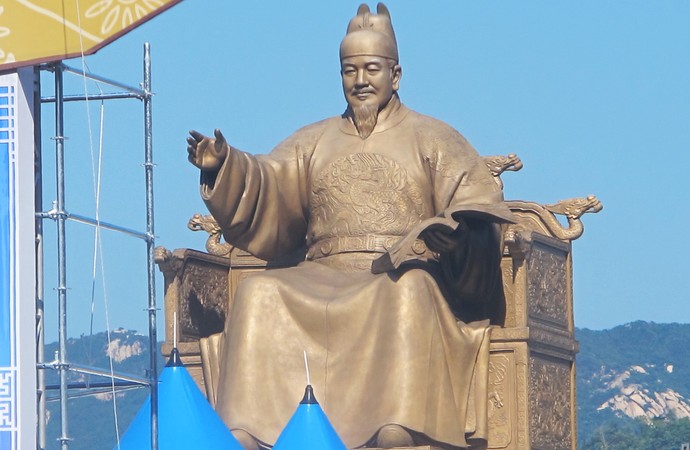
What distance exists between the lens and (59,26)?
38.1 ft

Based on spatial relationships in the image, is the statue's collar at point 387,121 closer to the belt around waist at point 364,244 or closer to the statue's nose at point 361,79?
the statue's nose at point 361,79

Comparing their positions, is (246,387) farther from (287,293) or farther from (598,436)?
(598,436)

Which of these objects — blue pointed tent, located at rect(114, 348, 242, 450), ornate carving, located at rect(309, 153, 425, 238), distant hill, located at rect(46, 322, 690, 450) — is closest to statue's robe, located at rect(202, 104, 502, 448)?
ornate carving, located at rect(309, 153, 425, 238)

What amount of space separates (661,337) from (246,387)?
241 feet

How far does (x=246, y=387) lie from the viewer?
541 inches

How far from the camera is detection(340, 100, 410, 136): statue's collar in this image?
14766 mm

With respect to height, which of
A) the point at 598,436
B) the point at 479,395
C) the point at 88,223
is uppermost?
the point at 88,223

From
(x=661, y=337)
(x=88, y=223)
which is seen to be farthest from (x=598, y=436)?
(x=88, y=223)

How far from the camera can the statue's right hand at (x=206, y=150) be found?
13828mm

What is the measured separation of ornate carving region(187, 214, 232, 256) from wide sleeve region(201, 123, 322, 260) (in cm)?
65

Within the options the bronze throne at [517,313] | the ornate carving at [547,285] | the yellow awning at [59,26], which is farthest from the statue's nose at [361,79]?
the yellow awning at [59,26]

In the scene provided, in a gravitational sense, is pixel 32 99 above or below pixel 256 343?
above

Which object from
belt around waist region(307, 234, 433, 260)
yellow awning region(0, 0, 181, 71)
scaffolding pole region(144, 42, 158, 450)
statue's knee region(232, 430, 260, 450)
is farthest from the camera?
belt around waist region(307, 234, 433, 260)

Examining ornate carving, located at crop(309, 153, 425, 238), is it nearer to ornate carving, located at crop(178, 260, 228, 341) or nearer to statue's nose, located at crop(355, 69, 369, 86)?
statue's nose, located at crop(355, 69, 369, 86)
